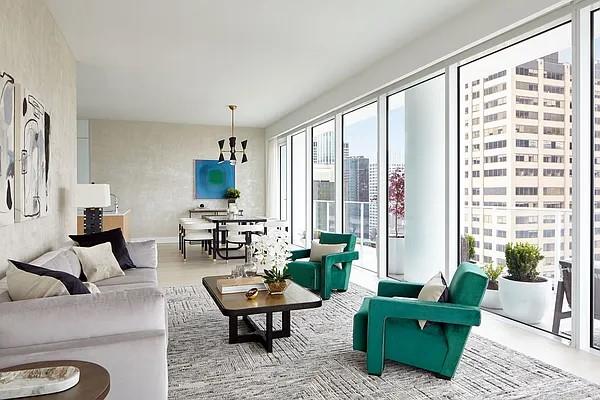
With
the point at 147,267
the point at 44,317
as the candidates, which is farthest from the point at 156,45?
the point at 44,317

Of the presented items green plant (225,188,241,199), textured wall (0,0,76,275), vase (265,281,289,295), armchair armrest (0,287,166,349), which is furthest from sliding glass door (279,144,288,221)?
armchair armrest (0,287,166,349)

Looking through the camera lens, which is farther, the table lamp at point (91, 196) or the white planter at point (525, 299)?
the table lamp at point (91, 196)

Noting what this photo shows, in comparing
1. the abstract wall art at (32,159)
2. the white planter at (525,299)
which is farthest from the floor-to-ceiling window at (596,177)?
the abstract wall art at (32,159)

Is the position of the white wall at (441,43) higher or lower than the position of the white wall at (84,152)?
higher

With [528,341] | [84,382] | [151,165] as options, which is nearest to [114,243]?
[84,382]

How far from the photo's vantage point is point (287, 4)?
4.31 meters

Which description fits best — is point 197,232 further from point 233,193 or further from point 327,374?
point 327,374

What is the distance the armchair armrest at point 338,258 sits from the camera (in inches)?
205

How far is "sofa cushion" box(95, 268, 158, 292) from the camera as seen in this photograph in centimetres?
407

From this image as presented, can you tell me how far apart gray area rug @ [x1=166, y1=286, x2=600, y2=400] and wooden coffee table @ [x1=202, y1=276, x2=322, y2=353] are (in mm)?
87

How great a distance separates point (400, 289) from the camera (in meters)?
3.56

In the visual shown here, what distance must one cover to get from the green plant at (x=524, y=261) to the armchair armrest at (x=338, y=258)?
5.79 feet

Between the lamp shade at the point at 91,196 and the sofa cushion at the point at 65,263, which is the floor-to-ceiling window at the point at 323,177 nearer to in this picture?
the lamp shade at the point at 91,196

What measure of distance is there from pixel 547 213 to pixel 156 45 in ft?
15.8
